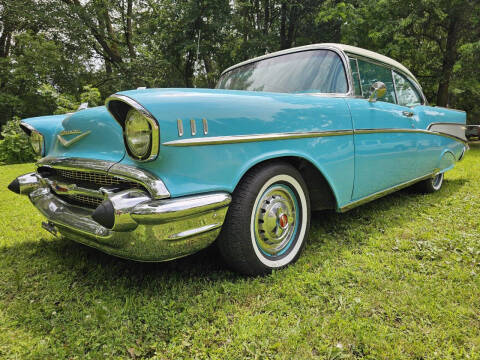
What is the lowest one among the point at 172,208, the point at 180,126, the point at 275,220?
the point at 275,220

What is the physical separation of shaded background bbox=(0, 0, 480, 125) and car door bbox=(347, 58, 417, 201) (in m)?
8.15

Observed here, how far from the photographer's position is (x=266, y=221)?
1.76 m

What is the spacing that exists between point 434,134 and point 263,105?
2657mm

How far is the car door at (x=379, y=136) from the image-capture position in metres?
2.31

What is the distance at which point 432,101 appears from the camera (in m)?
14.7

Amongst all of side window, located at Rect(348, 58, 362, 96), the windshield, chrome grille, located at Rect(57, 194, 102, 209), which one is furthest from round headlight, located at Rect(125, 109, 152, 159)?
side window, located at Rect(348, 58, 362, 96)

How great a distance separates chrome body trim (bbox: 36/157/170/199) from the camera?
1.34 meters

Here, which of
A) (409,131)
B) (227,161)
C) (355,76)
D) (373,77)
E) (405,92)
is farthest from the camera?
(405,92)

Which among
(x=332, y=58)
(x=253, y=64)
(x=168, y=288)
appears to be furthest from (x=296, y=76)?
(x=168, y=288)

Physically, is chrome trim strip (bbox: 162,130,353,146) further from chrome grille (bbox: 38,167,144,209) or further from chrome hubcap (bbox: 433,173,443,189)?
chrome hubcap (bbox: 433,173,443,189)

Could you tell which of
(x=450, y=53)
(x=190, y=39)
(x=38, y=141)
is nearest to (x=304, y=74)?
(x=38, y=141)

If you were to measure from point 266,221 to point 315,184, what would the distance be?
2.01 feet

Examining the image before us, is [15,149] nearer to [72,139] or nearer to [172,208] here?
[72,139]

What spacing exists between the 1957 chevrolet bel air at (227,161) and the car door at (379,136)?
2cm
